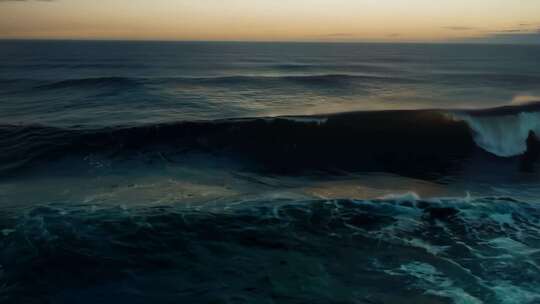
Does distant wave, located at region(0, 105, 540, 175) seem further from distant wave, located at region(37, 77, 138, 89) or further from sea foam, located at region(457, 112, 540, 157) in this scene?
distant wave, located at region(37, 77, 138, 89)

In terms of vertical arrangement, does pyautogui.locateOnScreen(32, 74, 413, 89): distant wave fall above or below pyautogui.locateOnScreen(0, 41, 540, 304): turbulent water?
above

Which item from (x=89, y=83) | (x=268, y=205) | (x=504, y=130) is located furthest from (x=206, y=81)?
(x=268, y=205)

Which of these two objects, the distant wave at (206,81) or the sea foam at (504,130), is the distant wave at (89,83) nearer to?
the distant wave at (206,81)

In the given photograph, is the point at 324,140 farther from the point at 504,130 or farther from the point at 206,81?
the point at 206,81

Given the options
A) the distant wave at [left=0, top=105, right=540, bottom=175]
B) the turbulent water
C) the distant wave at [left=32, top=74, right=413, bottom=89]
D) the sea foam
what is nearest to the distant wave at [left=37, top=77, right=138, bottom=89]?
the distant wave at [left=32, top=74, right=413, bottom=89]

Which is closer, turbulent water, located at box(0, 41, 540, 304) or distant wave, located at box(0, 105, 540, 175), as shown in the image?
turbulent water, located at box(0, 41, 540, 304)

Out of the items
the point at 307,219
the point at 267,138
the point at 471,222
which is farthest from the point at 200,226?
the point at 267,138
